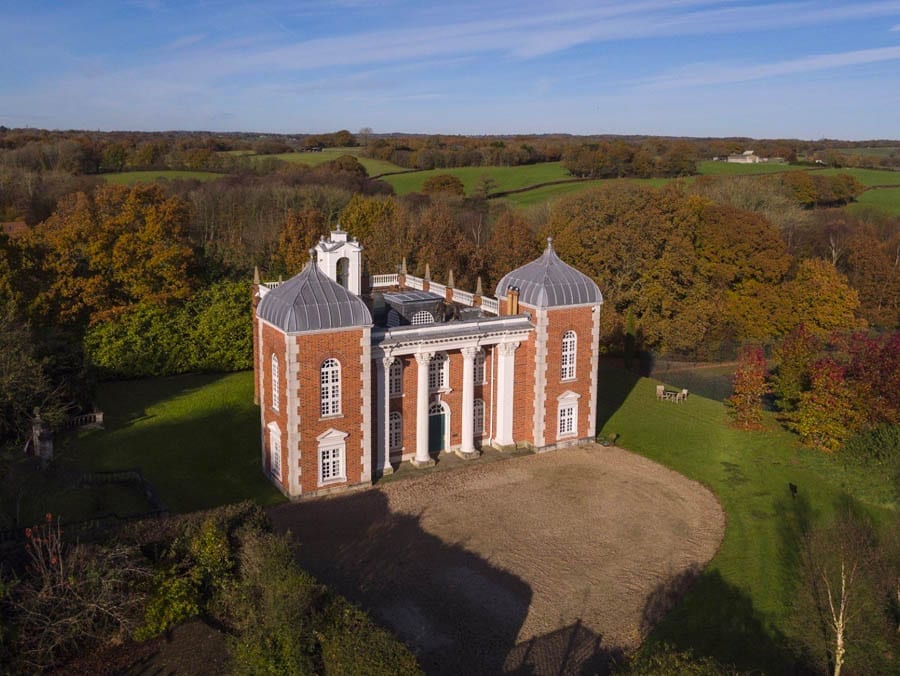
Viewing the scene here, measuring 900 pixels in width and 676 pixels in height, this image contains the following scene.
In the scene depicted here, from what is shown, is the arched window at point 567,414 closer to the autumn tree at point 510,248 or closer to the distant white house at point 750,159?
the autumn tree at point 510,248

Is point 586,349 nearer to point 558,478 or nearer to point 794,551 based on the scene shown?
point 558,478

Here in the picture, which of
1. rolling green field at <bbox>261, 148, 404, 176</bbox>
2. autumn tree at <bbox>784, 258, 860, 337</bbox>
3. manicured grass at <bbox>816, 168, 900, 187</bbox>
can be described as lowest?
autumn tree at <bbox>784, 258, 860, 337</bbox>

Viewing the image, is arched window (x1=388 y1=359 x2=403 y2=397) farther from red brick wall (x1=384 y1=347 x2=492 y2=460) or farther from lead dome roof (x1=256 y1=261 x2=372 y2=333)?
lead dome roof (x1=256 y1=261 x2=372 y2=333)

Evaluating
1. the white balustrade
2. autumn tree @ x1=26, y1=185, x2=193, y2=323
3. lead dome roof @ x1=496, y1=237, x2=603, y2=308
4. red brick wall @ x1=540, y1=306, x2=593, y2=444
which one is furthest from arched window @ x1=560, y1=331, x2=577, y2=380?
autumn tree @ x1=26, y1=185, x2=193, y2=323

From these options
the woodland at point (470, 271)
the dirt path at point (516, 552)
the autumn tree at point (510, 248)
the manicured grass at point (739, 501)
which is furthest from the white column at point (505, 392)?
the autumn tree at point (510, 248)

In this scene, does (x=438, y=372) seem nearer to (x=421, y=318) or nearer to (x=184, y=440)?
(x=421, y=318)

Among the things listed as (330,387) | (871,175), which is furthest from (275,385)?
(871,175)

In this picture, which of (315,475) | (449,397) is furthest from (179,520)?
(449,397)
